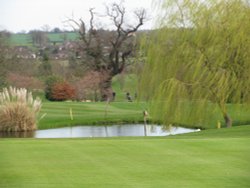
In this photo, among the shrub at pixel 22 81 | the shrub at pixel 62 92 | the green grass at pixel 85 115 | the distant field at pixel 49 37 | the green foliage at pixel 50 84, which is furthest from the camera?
the distant field at pixel 49 37

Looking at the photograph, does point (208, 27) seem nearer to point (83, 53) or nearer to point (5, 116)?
point (5, 116)

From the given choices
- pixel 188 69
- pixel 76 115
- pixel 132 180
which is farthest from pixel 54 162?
pixel 76 115

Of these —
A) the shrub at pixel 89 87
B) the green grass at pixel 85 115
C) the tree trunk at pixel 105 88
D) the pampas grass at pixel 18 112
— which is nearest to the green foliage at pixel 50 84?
the shrub at pixel 89 87

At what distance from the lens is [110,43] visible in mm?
58188

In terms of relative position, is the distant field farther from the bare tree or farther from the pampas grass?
the pampas grass

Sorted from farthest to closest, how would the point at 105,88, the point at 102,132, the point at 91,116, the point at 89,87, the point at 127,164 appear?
the point at 105,88 < the point at 89,87 < the point at 91,116 < the point at 102,132 < the point at 127,164

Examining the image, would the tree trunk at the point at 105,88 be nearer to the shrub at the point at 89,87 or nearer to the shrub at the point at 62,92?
the shrub at the point at 89,87

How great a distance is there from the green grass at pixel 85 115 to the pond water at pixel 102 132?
1.83 metres

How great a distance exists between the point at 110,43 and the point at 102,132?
104 ft

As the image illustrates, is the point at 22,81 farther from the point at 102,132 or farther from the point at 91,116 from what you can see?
the point at 102,132

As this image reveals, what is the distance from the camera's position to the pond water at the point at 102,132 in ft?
81.7

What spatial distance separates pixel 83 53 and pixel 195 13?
1526 inches

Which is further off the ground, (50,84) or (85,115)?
(50,84)

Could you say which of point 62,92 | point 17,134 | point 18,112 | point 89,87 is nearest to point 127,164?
point 17,134
